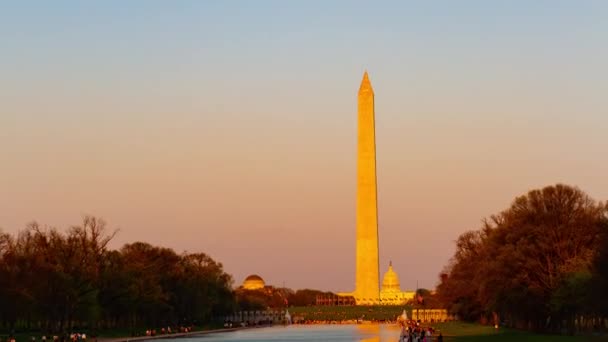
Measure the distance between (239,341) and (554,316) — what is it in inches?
909

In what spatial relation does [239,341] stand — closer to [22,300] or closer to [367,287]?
[22,300]

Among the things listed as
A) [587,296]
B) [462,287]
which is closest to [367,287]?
[462,287]

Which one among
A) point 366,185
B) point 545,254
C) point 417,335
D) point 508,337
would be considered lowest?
point 508,337

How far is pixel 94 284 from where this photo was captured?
287 ft

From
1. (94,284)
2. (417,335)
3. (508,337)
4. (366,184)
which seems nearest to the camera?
(508,337)

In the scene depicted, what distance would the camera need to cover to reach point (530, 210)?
229ft

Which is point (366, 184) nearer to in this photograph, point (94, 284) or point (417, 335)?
point (94, 284)

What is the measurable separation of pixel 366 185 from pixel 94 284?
55.5 metres

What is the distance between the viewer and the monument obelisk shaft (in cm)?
13488

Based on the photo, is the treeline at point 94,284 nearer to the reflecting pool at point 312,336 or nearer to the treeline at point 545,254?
the reflecting pool at point 312,336

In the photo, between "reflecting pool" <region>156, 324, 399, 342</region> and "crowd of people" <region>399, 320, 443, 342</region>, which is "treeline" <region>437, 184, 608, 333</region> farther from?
"reflecting pool" <region>156, 324, 399, 342</region>

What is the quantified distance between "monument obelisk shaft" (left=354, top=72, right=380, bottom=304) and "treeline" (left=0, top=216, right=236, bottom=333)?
21390mm

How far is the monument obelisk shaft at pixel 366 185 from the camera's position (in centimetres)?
13488

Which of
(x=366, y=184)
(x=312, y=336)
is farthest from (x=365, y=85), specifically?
(x=312, y=336)
